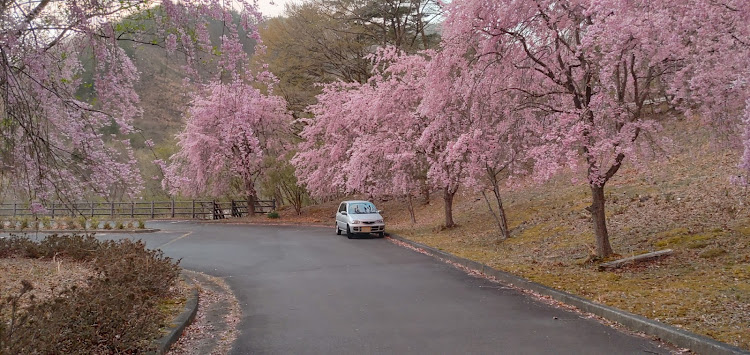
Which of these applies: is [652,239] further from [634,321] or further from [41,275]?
[41,275]

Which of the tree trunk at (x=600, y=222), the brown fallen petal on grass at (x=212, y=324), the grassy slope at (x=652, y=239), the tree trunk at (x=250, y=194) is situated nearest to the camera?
the brown fallen petal on grass at (x=212, y=324)

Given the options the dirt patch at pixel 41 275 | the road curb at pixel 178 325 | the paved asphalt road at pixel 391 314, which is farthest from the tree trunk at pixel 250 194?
the road curb at pixel 178 325

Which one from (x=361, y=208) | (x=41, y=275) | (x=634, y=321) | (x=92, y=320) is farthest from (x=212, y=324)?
(x=361, y=208)

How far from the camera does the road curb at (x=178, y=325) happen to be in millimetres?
6422

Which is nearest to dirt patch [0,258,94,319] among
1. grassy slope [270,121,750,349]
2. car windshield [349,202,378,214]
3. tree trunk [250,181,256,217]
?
grassy slope [270,121,750,349]

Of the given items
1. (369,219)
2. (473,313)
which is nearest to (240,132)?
(369,219)

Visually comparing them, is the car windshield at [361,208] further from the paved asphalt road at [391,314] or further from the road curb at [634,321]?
the road curb at [634,321]

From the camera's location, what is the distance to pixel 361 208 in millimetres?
25516

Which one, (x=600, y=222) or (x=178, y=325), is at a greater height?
(x=600, y=222)

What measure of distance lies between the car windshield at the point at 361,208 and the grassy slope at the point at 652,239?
76.2 inches

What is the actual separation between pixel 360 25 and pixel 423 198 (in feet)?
38.4

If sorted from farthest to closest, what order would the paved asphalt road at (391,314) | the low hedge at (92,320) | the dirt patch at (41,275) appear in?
the dirt patch at (41,275)
the paved asphalt road at (391,314)
the low hedge at (92,320)

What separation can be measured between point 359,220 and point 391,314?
599 inches

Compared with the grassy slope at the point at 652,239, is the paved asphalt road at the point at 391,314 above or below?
below
